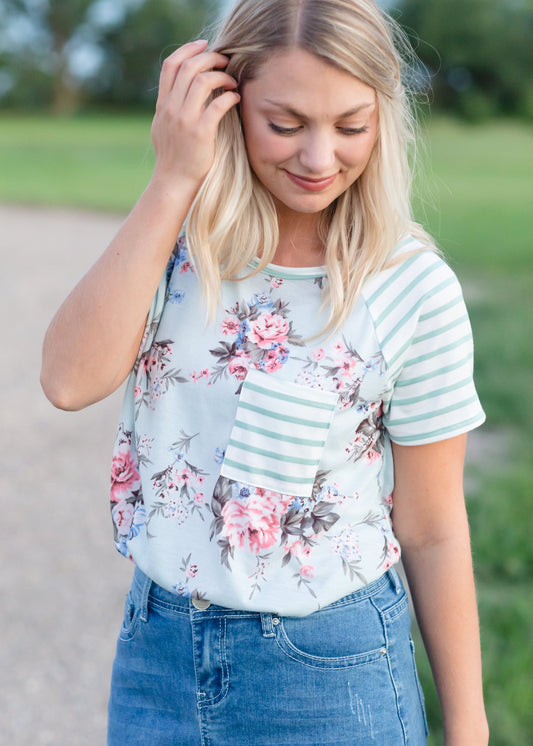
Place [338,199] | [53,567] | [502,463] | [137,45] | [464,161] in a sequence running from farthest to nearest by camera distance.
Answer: [137,45] < [464,161] < [502,463] < [53,567] < [338,199]

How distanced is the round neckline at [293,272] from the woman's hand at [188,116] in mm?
195

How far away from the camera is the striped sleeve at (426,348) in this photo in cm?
148

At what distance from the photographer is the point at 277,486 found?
4.84ft

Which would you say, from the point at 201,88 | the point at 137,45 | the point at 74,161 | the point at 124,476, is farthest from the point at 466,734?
the point at 137,45

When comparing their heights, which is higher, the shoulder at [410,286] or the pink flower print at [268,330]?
the shoulder at [410,286]

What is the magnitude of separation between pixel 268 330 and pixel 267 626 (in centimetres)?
50

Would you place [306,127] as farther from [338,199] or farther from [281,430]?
[281,430]

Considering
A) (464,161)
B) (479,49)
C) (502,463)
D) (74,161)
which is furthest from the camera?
(479,49)

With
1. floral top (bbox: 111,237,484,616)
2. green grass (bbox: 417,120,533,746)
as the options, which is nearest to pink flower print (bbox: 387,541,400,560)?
floral top (bbox: 111,237,484,616)

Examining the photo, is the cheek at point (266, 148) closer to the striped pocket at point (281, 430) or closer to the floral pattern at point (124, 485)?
the striped pocket at point (281, 430)

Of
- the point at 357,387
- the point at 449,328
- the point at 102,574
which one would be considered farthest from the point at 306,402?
the point at 102,574

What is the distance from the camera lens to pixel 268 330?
150 centimetres

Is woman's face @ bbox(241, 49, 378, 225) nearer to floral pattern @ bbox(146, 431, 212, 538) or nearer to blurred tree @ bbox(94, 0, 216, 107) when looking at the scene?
floral pattern @ bbox(146, 431, 212, 538)

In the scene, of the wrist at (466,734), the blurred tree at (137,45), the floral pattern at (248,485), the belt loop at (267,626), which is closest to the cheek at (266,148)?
the floral pattern at (248,485)
